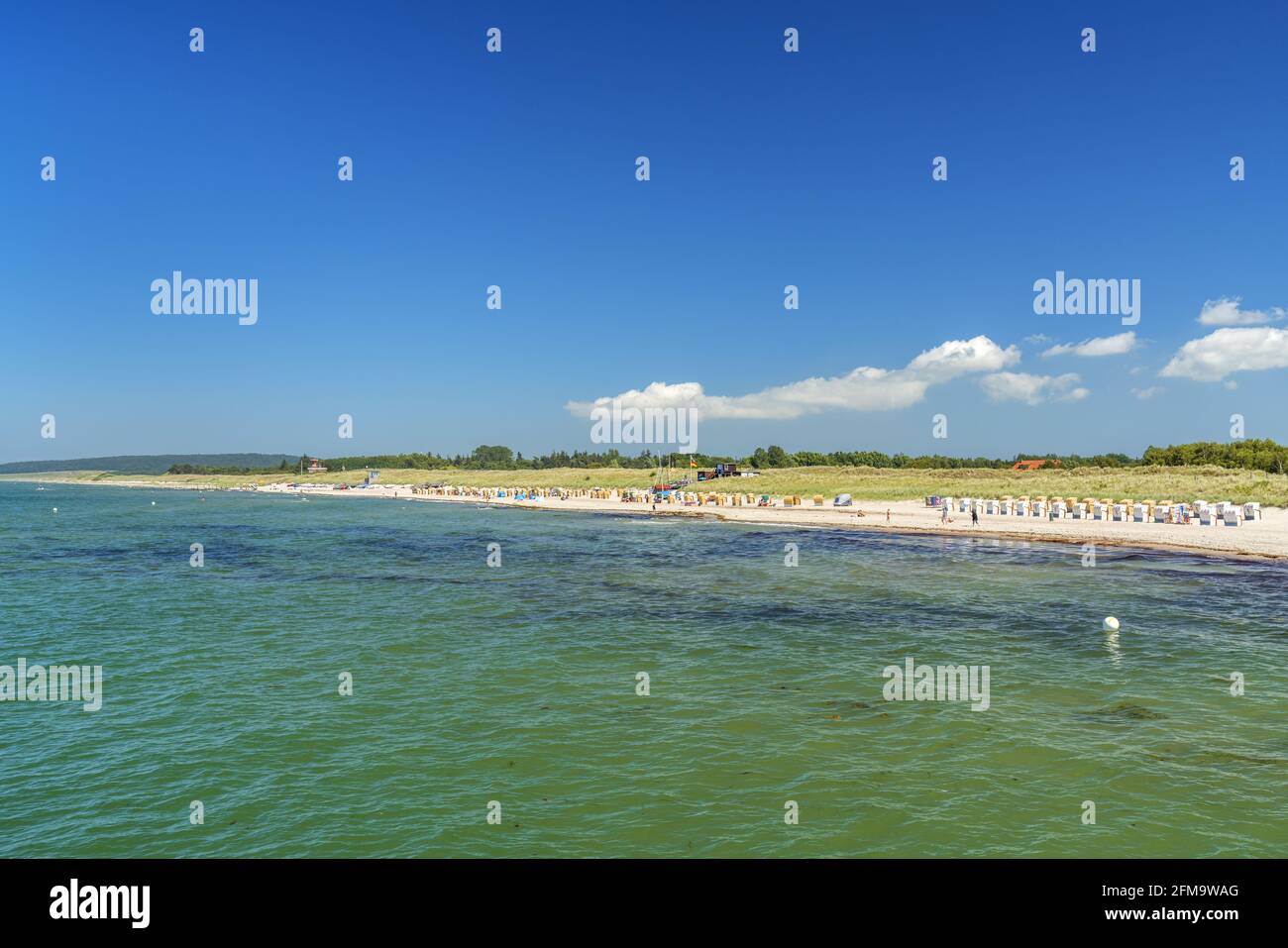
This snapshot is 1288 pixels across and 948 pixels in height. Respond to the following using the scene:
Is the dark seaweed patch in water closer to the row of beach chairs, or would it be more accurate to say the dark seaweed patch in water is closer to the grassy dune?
the row of beach chairs

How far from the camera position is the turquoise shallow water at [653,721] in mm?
11062

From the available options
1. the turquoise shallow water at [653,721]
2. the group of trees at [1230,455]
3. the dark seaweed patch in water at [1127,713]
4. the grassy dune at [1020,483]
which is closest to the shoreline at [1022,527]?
the grassy dune at [1020,483]

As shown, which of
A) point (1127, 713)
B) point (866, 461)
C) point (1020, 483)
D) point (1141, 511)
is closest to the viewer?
point (1127, 713)

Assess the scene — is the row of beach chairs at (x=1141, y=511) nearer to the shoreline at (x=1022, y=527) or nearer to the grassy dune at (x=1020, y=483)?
the shoreline at (x=1022, y=527)

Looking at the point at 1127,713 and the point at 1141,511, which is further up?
the point at 1141,511

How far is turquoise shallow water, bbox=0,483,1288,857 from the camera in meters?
11.1

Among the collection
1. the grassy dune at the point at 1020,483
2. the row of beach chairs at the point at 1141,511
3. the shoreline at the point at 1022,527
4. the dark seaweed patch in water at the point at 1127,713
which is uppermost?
the grassy dune at the point at 1020,483

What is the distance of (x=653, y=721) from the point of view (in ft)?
51.2

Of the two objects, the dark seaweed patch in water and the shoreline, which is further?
the shoreline

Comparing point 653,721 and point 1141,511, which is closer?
point 653,721

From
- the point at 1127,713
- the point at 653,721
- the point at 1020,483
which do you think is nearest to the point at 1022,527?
the point at 1020,483

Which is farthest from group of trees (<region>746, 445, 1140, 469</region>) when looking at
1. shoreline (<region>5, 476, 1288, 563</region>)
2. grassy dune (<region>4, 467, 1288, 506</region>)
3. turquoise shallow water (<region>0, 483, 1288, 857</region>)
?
turquoise shallow water (<region>0, 483, 1288, 857</region>)

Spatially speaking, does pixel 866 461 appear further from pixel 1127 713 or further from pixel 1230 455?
pixel 1127 713
